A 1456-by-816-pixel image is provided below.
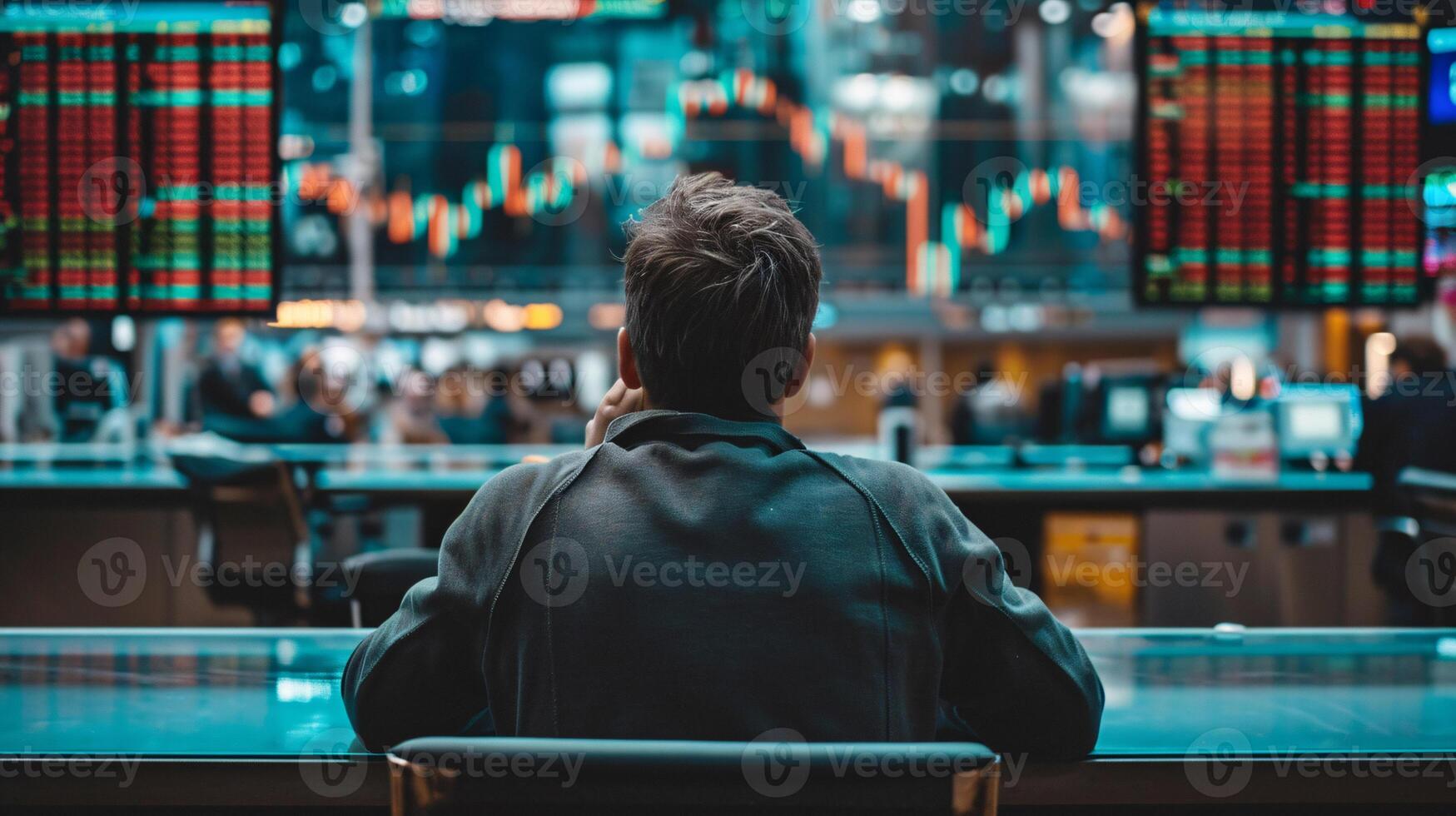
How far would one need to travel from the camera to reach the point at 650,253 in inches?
35.7

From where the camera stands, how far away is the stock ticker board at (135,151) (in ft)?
8.56

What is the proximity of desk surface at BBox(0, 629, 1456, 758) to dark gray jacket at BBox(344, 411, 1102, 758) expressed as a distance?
0.18 m

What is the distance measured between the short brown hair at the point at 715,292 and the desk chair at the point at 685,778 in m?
0.38

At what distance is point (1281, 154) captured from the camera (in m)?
3.01

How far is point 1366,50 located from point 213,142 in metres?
3.16

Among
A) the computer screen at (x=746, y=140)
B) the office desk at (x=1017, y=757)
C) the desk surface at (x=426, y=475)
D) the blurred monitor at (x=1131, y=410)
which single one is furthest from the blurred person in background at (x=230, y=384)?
the computer screen at (x=746, y=140)

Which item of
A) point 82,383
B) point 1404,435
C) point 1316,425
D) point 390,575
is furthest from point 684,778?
point 82,383

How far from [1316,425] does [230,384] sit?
5.23 m

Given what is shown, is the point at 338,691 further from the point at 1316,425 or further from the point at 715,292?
the point at 1316,425

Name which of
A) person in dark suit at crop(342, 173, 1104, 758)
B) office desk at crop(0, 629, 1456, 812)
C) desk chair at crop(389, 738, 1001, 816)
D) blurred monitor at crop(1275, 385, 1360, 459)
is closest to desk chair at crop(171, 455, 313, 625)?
office desk at crop(0, 629, 1456, 812)

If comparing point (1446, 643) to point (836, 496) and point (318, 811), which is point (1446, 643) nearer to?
point (836, 496)

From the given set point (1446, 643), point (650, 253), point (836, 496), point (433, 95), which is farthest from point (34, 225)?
point (433, 95)

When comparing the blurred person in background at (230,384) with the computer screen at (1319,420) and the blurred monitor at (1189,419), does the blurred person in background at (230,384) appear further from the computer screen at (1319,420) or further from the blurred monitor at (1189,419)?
the computer screen at (1319,420)

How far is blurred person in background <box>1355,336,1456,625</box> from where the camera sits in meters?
3.44
